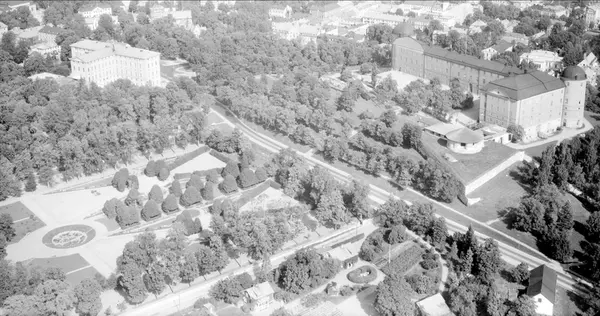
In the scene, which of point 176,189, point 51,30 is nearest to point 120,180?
point 176,189

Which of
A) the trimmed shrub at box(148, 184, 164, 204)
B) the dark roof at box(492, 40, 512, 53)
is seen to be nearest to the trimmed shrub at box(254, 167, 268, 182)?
the trimmed shrub at box(148, 184, 164, 204)

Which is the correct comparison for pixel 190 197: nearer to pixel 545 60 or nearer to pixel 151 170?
pixel 151 170

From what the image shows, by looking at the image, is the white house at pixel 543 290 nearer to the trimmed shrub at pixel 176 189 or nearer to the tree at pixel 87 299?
the tree at pixel 87 299

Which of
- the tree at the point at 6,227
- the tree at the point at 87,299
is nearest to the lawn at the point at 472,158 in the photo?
the tree at the point at 87,299

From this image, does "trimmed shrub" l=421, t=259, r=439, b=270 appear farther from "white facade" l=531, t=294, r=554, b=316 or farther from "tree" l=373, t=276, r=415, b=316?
"white facade" l=531, t=294, r=554, b=316

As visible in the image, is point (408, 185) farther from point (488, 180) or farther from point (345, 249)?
point (345, 249)

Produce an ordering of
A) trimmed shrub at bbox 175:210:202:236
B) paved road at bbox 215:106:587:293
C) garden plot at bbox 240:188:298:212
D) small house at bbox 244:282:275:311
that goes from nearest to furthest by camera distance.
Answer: small house at bbox 244:282:275:311 < paved road at bbox 215:106:587:293 < trimmed shrub at bbox 175:210:202:236 < garden plot at bbox 240:188:298:212

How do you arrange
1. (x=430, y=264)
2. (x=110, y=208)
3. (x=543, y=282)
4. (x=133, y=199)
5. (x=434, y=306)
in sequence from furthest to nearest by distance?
1. (x=133, y=199)
2. (x=110, y=208)
3. (x=430, y=264)
4. (x=543, y=282)
5. (x=434, y=306)
